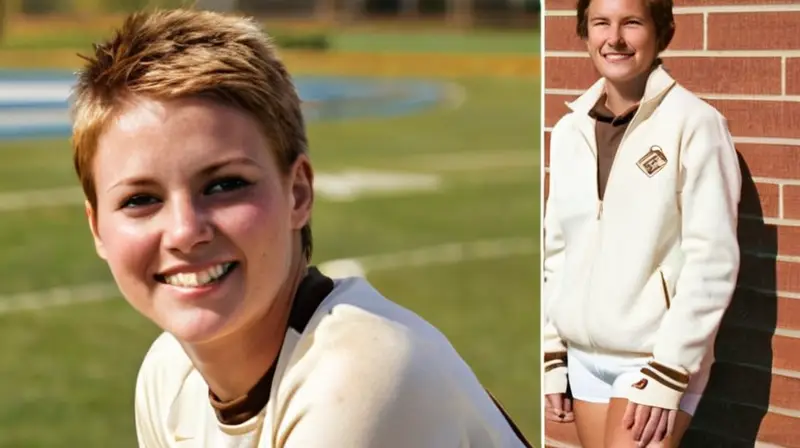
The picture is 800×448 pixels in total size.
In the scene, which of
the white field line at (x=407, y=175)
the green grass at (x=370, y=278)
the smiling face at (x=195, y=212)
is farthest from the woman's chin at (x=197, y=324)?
the white field line at (x=407, y=175)

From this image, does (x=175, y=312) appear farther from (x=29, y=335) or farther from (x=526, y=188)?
(x=526, y=188)

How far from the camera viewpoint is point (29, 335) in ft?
21.3

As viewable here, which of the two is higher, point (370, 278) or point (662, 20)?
point (662, 20)

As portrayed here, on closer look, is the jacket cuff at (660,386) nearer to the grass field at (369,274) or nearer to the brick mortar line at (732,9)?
the brick mortar line at (732,9)

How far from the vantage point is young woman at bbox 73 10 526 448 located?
1626 millimetres

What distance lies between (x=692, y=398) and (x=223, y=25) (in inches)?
34.5

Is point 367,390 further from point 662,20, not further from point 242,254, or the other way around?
point 662,20

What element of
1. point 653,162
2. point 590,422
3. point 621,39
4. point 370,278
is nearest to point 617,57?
point 621,39

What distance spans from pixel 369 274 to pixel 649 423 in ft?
18.1

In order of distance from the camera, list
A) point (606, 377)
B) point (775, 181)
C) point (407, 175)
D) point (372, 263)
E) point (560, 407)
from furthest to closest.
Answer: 1. point (407, 175)
2. point (372, 263)
3. point (560, 407)
4. point (606, 377)
5. point (775, 181)

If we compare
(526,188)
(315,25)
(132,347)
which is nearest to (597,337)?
(132,347)

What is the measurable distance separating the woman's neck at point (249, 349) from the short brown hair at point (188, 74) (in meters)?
0.18

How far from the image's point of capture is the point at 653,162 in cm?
193

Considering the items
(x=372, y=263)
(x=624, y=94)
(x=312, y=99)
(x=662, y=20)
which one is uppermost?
(x=662, y=20)
